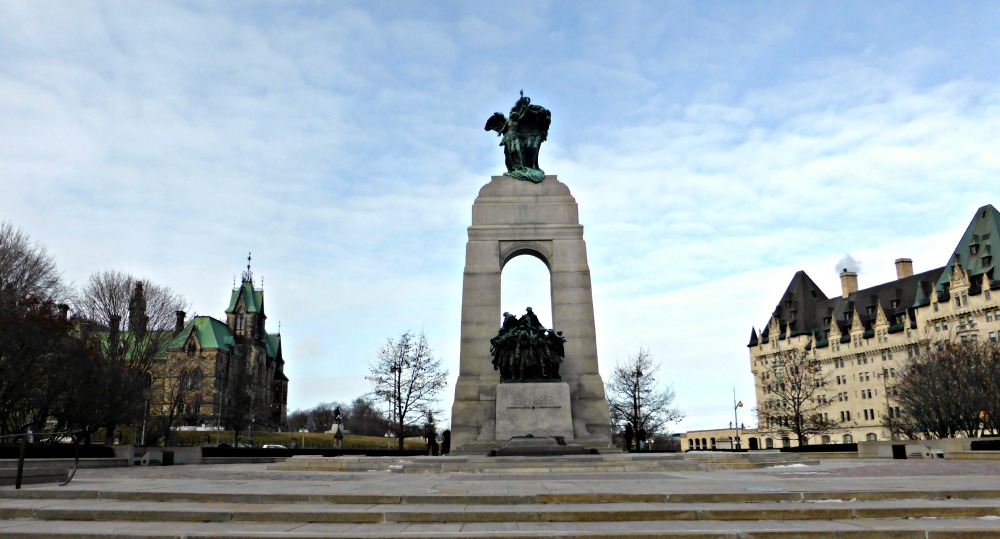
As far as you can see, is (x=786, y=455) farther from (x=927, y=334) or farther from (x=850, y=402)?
(x=850, y=402)

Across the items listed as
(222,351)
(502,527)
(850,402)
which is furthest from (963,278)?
(222,351)

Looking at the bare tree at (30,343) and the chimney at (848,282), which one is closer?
the bare tree at (30,343)

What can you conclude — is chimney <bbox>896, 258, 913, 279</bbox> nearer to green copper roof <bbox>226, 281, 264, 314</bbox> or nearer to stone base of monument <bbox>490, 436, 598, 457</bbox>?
stone base of monument <bbox>490, 436, 598, 457</bbox>

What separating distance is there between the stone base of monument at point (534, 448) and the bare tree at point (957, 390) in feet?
129

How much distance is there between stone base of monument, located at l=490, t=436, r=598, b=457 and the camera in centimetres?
2102

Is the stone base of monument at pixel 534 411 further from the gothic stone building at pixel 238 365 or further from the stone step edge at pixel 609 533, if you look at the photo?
the gothic stone building at pixel 238 365

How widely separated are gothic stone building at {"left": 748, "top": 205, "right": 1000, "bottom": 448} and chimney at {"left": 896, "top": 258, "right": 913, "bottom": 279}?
0.40 ft

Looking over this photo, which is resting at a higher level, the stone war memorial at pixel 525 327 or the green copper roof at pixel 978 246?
the green copper roof at pixel 978 246

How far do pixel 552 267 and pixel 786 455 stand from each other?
11.6m

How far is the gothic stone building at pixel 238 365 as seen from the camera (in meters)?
93.0

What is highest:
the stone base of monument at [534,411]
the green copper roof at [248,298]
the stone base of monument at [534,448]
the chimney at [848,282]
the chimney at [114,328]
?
the green copper roof at [248,298]

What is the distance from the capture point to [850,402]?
97.9m

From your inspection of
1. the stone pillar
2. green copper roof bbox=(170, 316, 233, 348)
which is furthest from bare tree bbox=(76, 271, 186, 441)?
green copper roof bbox=(170, 316, 233, 348)

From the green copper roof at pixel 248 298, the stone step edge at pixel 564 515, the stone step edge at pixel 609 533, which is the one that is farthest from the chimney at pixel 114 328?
the green copper roof at pixel 248 298
